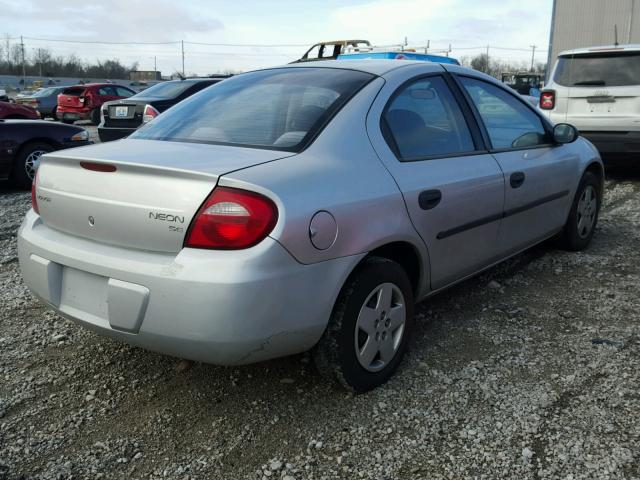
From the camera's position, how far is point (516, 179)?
11.8 ft

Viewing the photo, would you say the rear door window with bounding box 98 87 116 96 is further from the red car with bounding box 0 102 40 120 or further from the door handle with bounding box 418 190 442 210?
the door handle with bounding box 418 190 442 210

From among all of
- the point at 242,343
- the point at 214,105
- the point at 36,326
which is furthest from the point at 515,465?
the point at 36,326

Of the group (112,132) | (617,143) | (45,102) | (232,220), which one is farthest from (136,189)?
(45,102)

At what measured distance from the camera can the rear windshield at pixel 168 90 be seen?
1044 cm

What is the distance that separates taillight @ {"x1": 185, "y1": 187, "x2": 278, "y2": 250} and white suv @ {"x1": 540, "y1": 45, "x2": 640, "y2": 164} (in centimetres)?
670

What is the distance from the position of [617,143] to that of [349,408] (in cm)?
634

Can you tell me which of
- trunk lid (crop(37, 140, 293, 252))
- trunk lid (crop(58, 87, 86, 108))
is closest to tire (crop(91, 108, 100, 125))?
trunk lid (crop(58, 87, 86, 108))

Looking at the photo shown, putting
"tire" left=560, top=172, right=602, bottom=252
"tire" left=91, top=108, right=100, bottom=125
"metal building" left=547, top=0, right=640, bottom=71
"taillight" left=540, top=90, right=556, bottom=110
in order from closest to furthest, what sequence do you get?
"tire" left=560, top=172, right=602, bottom=252 < "taillight" left=540, top=90, right=556, bottom=110 < "tire" left=91, top=108, right=100, bottom=125 < "metal building" left=547, top=0, right=640, bottom=71

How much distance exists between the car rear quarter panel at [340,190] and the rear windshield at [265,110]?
0.09 m

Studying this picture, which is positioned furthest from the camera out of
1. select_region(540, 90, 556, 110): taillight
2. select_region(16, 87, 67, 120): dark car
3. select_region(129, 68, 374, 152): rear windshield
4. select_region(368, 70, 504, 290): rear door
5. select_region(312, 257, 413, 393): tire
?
select_region(16, 87, 67, 120): dark car

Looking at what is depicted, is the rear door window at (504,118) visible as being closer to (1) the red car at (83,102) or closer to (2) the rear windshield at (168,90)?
(2) the rear windshield at (168,90)

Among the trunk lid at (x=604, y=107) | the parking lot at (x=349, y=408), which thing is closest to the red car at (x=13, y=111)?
the parking lot at (x=349, y=408)

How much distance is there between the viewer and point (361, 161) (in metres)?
2.62

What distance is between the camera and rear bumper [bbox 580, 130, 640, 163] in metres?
7.41
